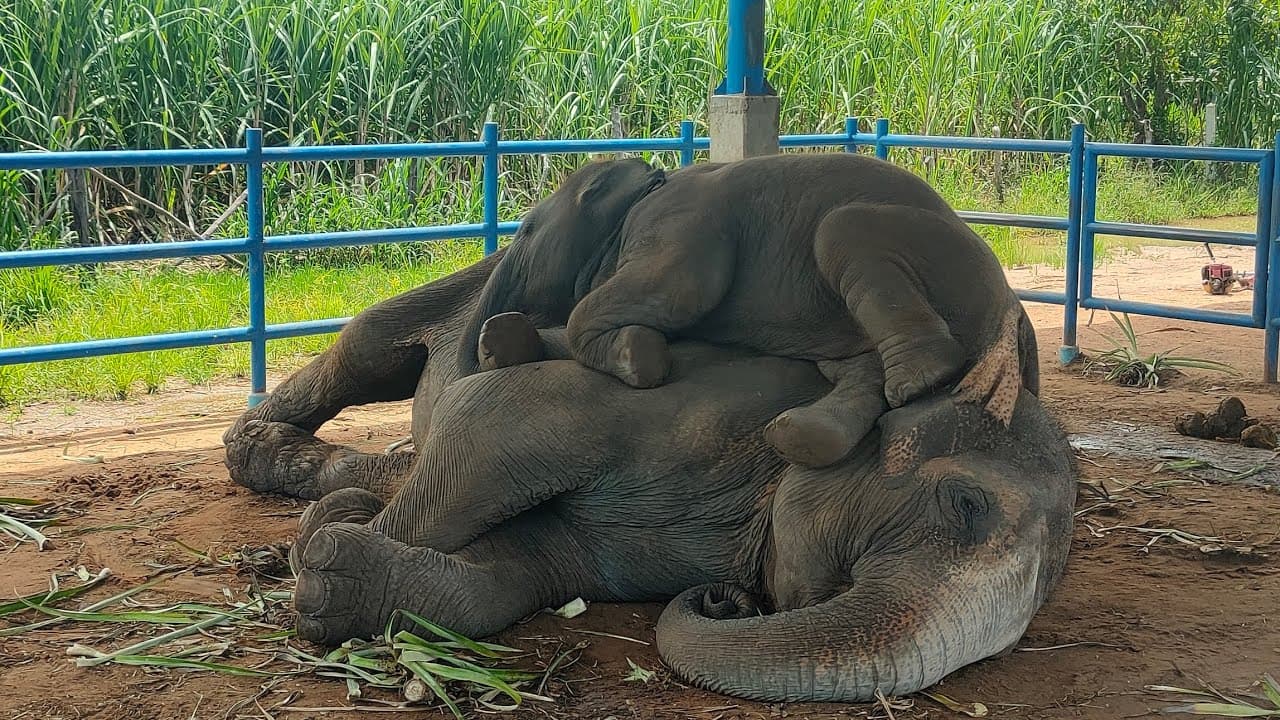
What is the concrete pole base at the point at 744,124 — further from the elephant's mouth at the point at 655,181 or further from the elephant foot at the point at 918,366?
the elephant foot at the point at 918,366

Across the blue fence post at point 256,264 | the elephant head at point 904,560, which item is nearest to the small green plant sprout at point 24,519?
the blue fence post at point 256,264

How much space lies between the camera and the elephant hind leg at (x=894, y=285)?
350cm

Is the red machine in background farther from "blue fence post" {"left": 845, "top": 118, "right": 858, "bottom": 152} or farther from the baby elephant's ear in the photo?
the baby elephant's ear

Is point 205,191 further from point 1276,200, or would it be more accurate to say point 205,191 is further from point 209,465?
point 1276,200

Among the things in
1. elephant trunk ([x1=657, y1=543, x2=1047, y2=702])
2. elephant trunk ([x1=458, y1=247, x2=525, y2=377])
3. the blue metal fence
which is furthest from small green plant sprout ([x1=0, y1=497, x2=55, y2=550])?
elephant trunk ([x1=657, y1=543, x2=1047, y2=702])

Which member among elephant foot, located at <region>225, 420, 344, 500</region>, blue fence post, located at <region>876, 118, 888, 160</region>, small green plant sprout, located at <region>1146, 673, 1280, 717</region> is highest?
blue fence post, located at <region>876, 118, 888, 160</region>

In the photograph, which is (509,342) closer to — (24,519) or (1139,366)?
(24,519)

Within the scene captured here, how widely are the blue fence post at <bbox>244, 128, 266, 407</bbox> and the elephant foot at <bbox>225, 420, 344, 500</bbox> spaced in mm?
1799

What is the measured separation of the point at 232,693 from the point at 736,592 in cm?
125

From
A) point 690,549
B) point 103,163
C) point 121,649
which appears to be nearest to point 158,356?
point 103,163

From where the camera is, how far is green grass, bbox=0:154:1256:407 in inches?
317

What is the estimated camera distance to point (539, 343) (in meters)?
4.21

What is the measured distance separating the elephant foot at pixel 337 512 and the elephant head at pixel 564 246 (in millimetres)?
477

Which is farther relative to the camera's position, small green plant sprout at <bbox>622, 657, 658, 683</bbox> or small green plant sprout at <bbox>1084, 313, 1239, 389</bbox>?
small green plant sprout at <bbox>1084, 313, 1239, 389</bbox>
